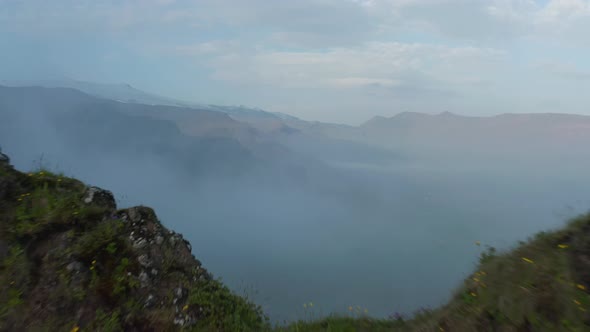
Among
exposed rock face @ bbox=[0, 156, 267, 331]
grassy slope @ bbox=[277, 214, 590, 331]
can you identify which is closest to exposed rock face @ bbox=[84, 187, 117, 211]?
exposed rock face @ bbox=[0, 156, 267, 331]

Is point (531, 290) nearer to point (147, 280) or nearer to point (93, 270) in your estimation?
point (147, 280)

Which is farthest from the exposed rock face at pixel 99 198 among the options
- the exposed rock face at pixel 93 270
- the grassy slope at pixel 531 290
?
the grassy slope at pixel 531 290

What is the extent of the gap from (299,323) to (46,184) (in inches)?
260

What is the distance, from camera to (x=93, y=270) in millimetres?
6168

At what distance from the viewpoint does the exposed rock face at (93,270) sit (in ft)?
18.4

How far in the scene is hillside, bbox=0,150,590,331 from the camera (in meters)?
4.53

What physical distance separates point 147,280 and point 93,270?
3.19 feet

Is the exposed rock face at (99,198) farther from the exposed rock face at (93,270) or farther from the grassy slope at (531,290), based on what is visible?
the grassy slope at (531,290)

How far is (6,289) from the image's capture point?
222 inches

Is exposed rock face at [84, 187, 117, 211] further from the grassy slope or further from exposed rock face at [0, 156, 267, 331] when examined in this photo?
the grassy slope

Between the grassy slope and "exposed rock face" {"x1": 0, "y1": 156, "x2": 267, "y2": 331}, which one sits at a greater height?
the grassy slope

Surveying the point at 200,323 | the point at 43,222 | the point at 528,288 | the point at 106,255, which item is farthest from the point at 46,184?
the point at 528,288

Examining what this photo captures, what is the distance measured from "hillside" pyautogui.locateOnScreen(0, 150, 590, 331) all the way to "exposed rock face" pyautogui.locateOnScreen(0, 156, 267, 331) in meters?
0.02

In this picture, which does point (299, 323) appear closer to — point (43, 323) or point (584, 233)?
point (43, 323)
